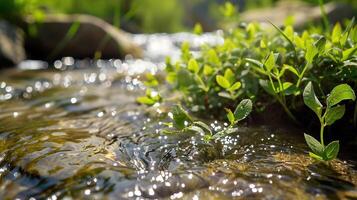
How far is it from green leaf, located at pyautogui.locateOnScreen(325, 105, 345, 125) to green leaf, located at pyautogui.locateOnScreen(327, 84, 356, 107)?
5 cm

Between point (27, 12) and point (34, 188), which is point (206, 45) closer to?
point (34, 188)

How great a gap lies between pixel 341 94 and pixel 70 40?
5.78m

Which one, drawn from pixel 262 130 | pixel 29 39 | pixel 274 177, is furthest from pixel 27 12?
pixel 274 177

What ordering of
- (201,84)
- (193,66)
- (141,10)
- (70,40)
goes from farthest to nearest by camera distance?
(141,10) → (70,40) → (201,84) → (193,66)

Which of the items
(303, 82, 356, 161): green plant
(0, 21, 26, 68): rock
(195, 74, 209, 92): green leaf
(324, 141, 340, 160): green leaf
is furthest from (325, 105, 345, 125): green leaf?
(0, 21, 26, 68): rock

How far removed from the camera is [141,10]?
1220 cm

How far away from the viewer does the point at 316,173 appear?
1686 mm

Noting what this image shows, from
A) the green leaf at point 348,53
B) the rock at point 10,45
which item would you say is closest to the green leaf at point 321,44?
the green leaf at point 348,53

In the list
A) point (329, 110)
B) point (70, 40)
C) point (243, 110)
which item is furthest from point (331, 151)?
point (70, 40)

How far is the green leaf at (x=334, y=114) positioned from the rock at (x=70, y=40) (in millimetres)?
5432

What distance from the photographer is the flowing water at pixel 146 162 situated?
1575 millimetres

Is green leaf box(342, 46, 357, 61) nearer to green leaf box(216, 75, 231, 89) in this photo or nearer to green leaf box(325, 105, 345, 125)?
green leaf box(325, 105, 345, 125)

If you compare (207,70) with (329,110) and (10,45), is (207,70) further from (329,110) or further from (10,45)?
(10,45)

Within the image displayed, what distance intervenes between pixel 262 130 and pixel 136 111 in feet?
2.97
